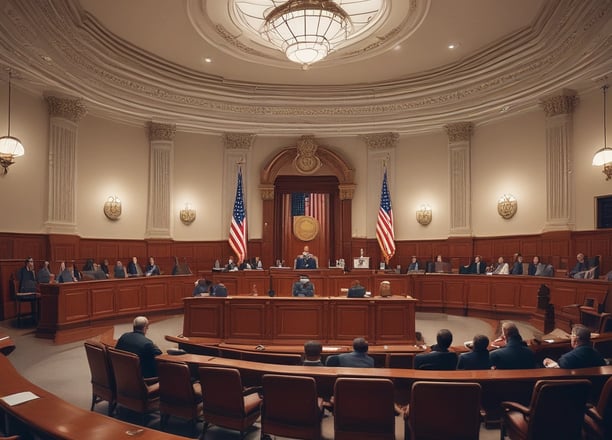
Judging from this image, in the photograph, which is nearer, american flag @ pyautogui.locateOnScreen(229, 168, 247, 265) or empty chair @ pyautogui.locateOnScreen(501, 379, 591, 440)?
empty chair @ pyautogui.locateOnScreen(501, 379, 591, 440)

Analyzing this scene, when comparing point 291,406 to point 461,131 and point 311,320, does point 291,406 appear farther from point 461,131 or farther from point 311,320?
point 461,131

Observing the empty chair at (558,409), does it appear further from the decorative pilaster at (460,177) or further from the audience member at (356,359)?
the decorative pilaster at (460,177)

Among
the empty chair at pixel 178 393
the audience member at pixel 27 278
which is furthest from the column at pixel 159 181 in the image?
the empty chair at pixel 178 393

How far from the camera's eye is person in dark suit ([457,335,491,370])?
181 inches

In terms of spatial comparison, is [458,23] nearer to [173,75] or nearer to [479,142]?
[479,142]

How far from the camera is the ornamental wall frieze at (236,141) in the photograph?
15.7 m

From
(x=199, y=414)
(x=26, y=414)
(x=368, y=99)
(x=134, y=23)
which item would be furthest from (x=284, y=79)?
(x=26, y=414)

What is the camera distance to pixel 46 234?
11562mm

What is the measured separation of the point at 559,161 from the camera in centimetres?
1200

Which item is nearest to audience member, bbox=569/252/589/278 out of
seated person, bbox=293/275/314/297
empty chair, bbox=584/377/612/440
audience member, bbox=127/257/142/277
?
seated person, bbox=293/275/314/297

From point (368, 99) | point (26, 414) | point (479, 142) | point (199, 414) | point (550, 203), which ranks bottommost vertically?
point (199, 414)

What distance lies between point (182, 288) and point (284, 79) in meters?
7.27

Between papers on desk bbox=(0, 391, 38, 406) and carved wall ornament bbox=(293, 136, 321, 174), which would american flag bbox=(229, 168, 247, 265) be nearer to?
carved wall ornament bbox=(293, 136, 321, 174)

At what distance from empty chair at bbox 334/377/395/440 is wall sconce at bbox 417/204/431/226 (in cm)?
1224
